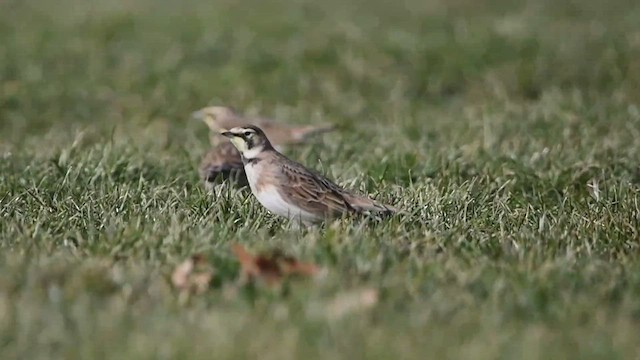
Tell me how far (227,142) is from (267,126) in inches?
67.1

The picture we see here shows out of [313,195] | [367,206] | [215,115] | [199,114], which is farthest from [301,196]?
[199,114]

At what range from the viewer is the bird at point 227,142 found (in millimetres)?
8562

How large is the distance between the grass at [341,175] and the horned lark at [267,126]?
0.21 m

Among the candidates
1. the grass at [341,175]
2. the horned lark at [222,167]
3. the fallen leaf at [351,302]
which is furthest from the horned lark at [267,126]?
the fallen leaf at [351,302]

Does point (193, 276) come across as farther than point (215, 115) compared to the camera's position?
No

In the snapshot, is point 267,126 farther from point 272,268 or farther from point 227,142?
point 272,268

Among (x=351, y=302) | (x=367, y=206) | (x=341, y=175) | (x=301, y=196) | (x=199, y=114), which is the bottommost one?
(x=199, y=114)

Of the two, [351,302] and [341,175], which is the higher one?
[351,302]

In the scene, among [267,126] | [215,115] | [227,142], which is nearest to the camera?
[227,142]

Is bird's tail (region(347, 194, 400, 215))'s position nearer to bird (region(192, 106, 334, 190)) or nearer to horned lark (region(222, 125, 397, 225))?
horned lark (region(222, 125, 397, 225))

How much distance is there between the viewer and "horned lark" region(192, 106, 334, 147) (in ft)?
34.4

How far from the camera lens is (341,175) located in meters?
8.59

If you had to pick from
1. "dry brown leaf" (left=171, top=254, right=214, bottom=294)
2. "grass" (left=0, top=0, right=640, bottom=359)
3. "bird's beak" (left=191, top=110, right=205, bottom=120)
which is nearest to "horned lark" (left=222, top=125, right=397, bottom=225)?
"grass" (left=0, top=0, right=640, bottom=359)

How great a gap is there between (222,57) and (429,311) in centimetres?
914
